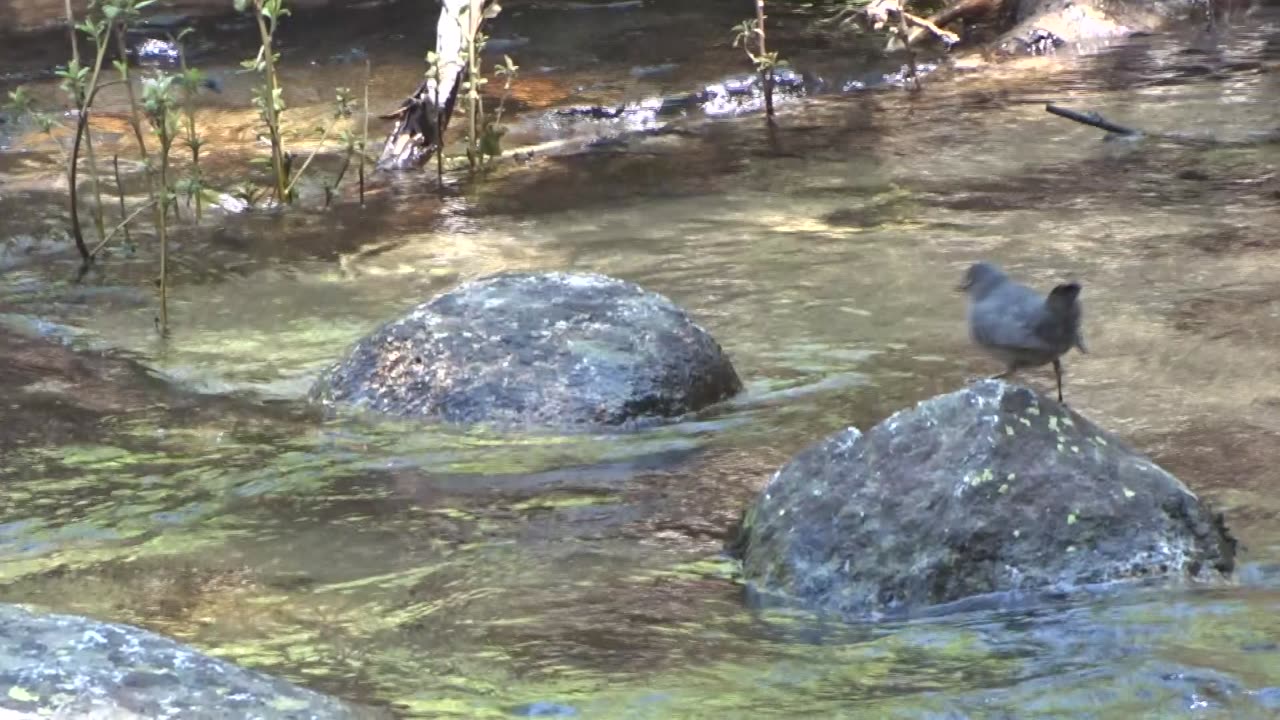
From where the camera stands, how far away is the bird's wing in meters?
4.88

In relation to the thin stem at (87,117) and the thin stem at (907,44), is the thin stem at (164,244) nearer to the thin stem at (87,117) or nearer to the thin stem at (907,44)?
the thin stem at (87,117)

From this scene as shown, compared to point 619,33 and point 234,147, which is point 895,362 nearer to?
point 234,147

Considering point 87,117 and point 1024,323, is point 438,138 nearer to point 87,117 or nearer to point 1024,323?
point 87,117

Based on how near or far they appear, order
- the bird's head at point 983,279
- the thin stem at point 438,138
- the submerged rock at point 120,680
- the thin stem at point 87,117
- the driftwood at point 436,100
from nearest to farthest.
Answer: the submerged rock at point 120,680 < the bird's head at point 983,279 < the thin stem at point 87,117 < the thin stem at point 438,138 < the driftwood at point 436,100

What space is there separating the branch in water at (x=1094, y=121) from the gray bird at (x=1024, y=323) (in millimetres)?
5415

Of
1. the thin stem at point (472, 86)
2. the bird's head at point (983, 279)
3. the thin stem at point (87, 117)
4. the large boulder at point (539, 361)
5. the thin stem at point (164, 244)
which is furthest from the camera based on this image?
the thin stem at point (472, 86)

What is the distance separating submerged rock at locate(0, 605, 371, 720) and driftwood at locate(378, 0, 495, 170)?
7.22 m

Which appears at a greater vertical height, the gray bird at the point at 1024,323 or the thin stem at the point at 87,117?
the thin stem at the point at 87,117

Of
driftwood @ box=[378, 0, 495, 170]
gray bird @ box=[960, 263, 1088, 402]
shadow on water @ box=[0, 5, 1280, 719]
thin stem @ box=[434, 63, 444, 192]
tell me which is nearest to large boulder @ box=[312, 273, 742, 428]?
shadow on water @ box=[0, 5, 1280, 719]

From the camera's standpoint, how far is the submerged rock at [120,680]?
3.25 m

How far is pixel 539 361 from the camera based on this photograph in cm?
628

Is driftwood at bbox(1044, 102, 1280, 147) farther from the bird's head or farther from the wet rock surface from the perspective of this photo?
the bird's head

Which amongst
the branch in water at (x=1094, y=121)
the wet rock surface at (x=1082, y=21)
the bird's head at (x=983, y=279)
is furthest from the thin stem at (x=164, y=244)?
the wet rock surface at (x=1082, y=21)

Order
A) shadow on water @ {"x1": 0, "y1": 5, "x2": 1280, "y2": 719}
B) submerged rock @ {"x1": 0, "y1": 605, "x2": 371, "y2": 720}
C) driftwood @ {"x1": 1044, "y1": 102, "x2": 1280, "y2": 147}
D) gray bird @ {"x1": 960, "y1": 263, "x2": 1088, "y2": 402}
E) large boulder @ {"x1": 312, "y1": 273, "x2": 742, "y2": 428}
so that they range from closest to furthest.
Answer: submerged rock @ {"x1": 0, "y1": 605, "x2": 371, "y2": 720} → shadow on water @ {"x1": 0, "y1": 5, "x2": 1280, "y2": 719} → gray bird @ {"x1": 960, "y1": 263, "x2": 1088, "y2": 402} → large boulder @ {"x1": 312, "y1": 273, "x2": 742, "y2": 428} → driftwood @ {"x1": 1044, "y1": 102, "x2": 1280, "y2": 147}
